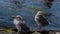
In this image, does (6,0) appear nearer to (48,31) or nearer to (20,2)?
(20,2)

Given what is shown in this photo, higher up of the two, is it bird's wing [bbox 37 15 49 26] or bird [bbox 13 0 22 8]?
bird [bbox 13 0 22 8]

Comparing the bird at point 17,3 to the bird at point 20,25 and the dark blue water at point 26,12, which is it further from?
the bird at point 20,25

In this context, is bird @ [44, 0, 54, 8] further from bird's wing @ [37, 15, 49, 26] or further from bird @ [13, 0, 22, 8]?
bird @ [13, 0, 22, 8]

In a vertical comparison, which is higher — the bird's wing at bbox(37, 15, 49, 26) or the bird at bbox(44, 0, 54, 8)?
the bird at bbox(44, 0, 54, 8)

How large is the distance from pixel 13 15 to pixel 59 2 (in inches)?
28.7

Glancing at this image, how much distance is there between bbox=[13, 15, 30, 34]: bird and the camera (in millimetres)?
3947

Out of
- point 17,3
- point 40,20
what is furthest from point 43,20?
point 17,3

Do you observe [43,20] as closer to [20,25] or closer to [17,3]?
[20,25]

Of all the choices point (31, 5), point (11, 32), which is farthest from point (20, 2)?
point (11, 32)

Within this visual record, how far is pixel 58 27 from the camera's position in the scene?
158 inches

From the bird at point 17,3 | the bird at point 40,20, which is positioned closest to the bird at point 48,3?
the bird at point 40,20

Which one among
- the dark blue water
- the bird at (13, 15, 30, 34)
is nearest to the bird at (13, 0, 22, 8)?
the dark blue water

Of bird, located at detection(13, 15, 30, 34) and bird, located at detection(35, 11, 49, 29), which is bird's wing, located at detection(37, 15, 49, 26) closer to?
bird, located at detection(35, 11, 49, 29)

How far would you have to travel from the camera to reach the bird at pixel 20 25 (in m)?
3.95
